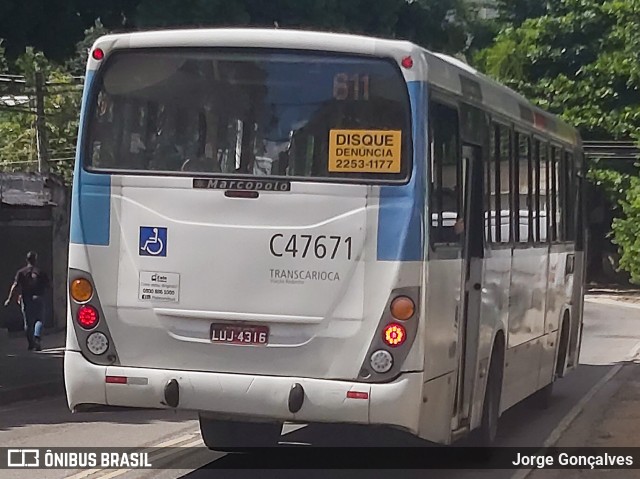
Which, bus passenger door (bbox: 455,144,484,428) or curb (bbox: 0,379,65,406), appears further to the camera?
curb (bbox: 0,379,65,406)

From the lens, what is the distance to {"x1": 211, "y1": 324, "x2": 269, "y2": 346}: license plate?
8953mm

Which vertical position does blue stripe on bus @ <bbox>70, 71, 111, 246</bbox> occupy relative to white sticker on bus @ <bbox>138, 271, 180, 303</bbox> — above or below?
above

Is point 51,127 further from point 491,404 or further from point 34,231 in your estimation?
point 491,404

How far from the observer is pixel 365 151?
9086 mm

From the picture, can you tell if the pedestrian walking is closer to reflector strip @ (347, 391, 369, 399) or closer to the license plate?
the license plate

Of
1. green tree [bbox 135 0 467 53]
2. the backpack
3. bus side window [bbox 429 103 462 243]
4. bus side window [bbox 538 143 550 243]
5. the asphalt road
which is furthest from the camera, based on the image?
the backpack

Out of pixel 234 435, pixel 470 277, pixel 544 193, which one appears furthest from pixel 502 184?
pixel 234 435

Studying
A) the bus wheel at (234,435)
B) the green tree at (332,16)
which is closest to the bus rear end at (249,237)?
the bus wheel at (234,435)

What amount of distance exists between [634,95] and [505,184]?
38279 mm

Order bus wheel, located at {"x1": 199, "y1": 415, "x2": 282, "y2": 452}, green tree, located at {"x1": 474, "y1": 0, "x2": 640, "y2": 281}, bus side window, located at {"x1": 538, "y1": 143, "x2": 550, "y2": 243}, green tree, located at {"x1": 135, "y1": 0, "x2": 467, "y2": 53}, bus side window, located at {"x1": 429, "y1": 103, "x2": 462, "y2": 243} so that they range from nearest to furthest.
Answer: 1. bus side window, located at {"x1": 429, "y1": 103, "x2": 462, "y2": 243}
2. bus wheel, located at {"x1": 199, "y1": 415, "x2": 282, "y2": 452}
3. bus side window, located at {"x1": 538, "y1": 143, "x2": 550, "y2": 243}
4. green tree, located at {"x1": 135, "y1": 0, "x2": 467, "y2": 53}
5. green tree, located at {"x1": 474, "y1": 0, "x2": 640, "y2": 281}

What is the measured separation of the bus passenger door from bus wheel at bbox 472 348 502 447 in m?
0.96

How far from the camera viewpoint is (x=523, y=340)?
44.3ft

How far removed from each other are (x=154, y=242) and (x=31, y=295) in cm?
1408

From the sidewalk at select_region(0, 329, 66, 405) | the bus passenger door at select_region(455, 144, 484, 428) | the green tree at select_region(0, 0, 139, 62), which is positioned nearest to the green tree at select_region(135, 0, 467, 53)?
the green tree at select_region(0, 0, 139, 62)
